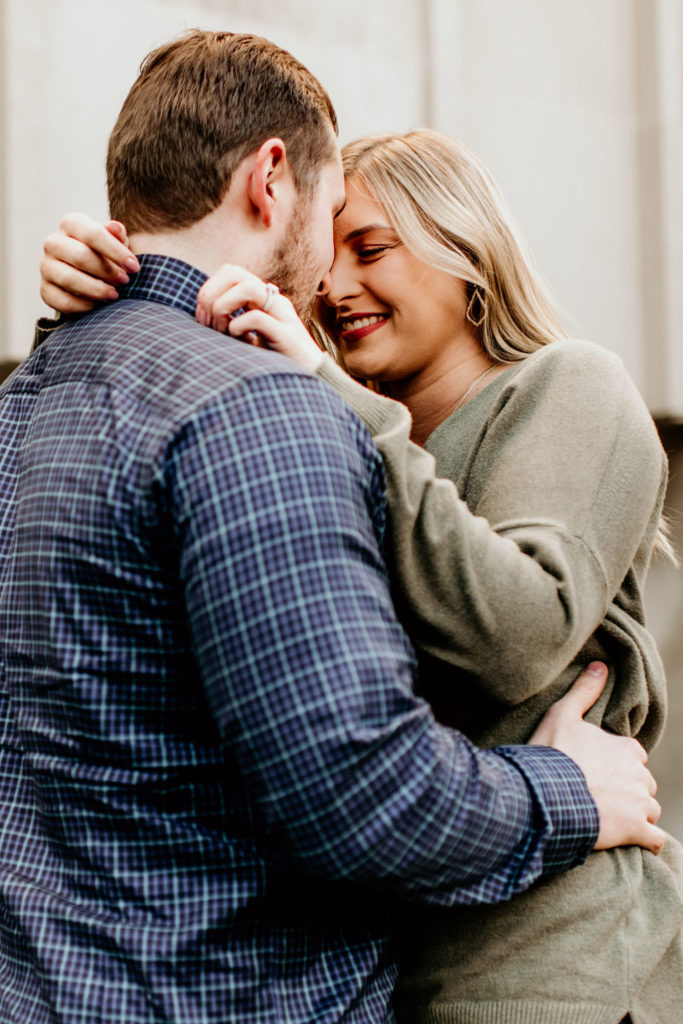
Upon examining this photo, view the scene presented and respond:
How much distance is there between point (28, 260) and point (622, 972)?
300 cm

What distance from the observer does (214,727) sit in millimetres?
1198

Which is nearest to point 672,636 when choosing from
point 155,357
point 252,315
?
point 252,315

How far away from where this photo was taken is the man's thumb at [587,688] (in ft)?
4.98

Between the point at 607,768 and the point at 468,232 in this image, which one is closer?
the point at 607,768

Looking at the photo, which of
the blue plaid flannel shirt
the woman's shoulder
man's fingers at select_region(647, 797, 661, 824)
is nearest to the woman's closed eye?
the woman's shoulder

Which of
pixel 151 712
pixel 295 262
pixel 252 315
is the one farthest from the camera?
pixel 295 262

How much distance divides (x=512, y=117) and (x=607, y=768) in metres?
3.81

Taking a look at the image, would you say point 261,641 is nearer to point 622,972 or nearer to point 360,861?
point 360,861

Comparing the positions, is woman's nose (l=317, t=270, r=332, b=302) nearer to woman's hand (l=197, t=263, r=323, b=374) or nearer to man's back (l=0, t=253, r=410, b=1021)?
woman's hand (l=197, t=263, r=323, b=374)

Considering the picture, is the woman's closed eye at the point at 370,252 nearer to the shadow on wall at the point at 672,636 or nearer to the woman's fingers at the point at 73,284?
the woman's fingers at the point at 73,284

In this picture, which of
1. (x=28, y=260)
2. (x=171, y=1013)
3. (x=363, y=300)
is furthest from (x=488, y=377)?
(x=28, y=260)

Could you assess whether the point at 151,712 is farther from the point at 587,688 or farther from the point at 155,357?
the point at 587,688

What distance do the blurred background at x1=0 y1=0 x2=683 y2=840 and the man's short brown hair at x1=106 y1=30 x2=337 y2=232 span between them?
2.22 m

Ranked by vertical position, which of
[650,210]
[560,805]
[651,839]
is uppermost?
[560,805]
